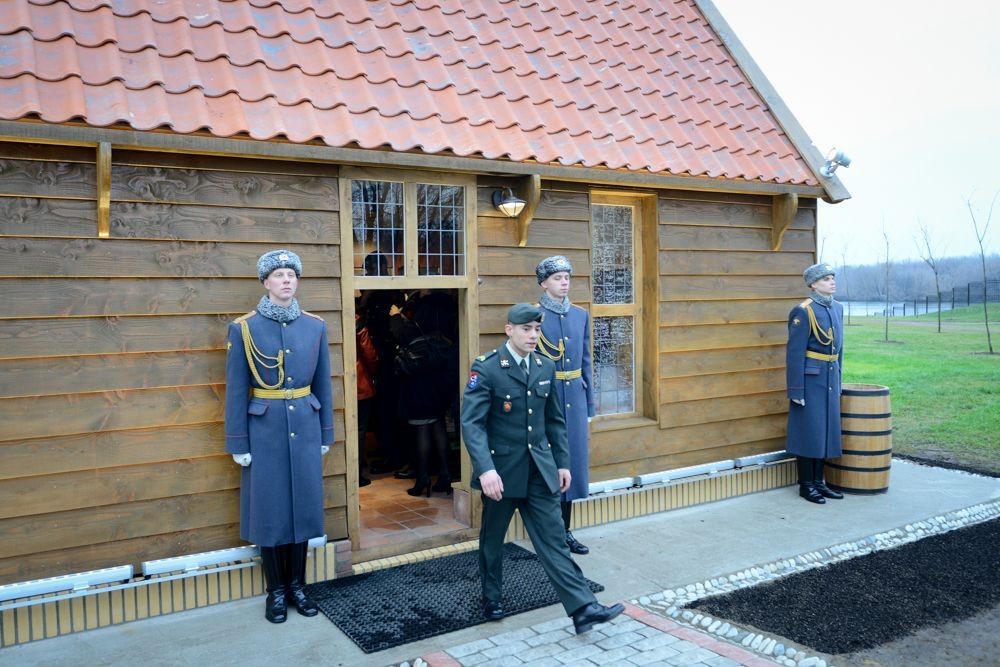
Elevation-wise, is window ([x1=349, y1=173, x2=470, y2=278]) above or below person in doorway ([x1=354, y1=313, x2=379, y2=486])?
above

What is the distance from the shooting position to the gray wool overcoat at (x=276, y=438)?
4453 millimetres

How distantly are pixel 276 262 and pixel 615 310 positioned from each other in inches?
125

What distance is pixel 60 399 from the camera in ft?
14.1

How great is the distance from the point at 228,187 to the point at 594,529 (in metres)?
3.66

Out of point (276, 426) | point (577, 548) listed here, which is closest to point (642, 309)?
point (577, 548)

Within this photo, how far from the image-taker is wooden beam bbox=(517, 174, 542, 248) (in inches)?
221

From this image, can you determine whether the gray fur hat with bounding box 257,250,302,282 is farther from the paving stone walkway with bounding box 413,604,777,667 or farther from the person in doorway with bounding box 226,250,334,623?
the paving stone walkway with bounding box 413,604,777,667

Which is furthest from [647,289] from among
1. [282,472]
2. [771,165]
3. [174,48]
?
[174,48]

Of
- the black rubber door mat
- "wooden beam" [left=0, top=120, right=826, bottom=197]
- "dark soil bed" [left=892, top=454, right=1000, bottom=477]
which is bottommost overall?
"dark soil bed" [left=892, top=454, right=1000, bottom=477]

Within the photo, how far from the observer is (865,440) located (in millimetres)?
7062

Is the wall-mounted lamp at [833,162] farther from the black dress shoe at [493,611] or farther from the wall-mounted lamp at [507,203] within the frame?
the black dress shoe at [493,611]

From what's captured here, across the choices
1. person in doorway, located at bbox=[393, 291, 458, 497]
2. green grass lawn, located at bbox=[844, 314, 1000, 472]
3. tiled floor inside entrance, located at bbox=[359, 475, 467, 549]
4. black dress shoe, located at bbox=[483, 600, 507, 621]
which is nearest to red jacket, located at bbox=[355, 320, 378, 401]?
person in doorway, located at bbox=[393, 291, 458, 497]

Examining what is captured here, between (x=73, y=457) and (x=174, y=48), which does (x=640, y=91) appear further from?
(x=73, y=457)

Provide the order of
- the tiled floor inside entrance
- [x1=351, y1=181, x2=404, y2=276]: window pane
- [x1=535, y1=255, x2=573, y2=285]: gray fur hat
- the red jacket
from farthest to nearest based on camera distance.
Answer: the red jacket < the tiled floor inside entrance < [x1=535, y1=255, x2=573, y2=285]: gray fur hat < [x1=351, y1=181, x2=404, y2=276]: window pane
